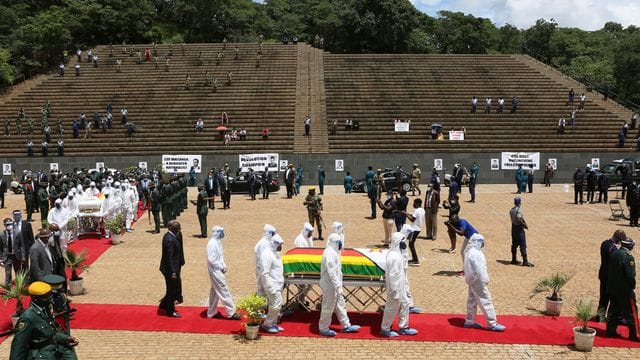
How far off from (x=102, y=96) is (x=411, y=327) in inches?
1634

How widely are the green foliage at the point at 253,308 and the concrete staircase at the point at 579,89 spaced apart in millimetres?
40556

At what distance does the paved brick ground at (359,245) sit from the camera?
1026cm

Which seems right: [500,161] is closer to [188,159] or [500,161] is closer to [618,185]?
[618,185]

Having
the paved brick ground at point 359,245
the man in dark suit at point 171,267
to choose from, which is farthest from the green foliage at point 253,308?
the man in dark suit at point 171,267

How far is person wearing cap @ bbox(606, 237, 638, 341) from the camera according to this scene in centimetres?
1043

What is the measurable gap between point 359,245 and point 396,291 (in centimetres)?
852

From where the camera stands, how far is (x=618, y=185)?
32344 millimetres

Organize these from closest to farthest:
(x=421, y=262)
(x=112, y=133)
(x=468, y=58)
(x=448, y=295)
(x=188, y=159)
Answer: (x=448, y=295) → (x=421, y=262) → (x=188, y=159) → (x=112, y=133) → (x=468, y=58)

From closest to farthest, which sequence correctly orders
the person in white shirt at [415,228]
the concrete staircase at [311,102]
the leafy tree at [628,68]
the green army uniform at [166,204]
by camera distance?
the person in white shirt at [415,228] → the green army uniform at [166,204] → the concrete staircase at [311,102] → the leafy tree at [628,68]

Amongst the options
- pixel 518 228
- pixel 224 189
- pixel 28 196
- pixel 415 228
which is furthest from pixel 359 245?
pixel 28 196

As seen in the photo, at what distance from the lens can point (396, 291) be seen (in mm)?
10352

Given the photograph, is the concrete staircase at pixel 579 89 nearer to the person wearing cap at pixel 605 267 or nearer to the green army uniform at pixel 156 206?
the green army uniform at pixel 156 206

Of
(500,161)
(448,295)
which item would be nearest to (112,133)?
(500,161)

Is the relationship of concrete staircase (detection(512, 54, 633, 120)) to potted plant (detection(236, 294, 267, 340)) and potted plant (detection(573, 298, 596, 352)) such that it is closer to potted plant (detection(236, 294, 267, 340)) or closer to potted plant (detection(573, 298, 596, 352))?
potted plant (detection(573, 298, 596, 352))
